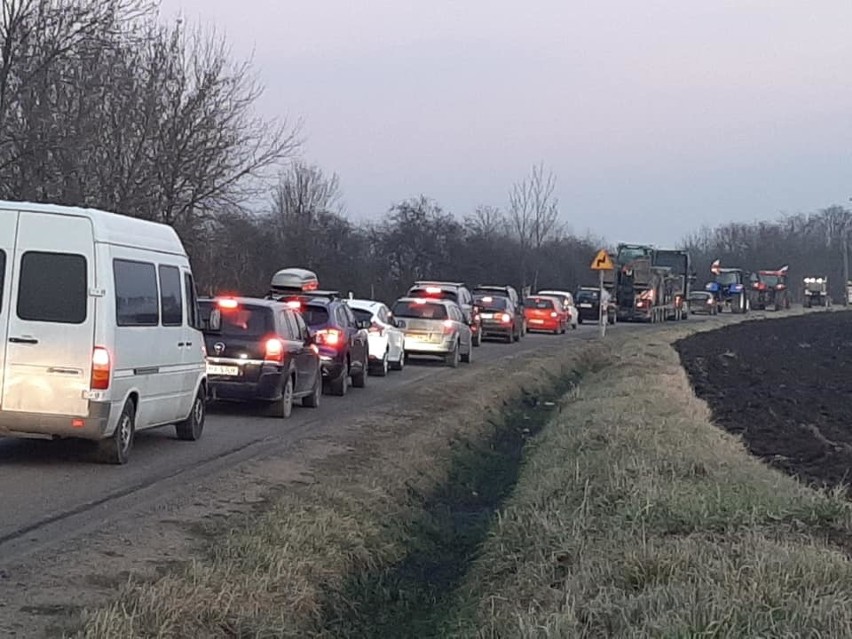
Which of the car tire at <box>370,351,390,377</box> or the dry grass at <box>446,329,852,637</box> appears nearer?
the dry grass at <box>446,329,852,637</box>

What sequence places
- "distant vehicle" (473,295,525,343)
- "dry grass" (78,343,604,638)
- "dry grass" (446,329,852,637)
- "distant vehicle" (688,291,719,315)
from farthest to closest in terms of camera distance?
"distant vehicle" (688,291,719,315) < "distant vehicle" (473,295,525,343) < "dry grass" (78,343,604,638) < "dry grass" (446,329,852,637)

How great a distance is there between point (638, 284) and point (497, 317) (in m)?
23.5

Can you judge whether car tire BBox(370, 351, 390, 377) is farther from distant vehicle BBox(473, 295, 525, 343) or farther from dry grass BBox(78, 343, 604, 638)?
distant vehicle BBox(473, 295, 525, 343)

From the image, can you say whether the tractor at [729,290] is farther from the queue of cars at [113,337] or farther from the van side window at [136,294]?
the van side window at [136,294]

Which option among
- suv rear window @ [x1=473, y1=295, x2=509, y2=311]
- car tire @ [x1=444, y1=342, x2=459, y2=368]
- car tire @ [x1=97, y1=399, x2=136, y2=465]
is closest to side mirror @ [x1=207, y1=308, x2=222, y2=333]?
car tire @ [x1=97, y1=399, x2=136, y2=465]

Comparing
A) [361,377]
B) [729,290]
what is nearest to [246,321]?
[361,377]

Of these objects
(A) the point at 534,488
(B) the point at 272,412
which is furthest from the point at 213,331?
(A) the point at 534,488

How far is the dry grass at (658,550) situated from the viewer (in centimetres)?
676

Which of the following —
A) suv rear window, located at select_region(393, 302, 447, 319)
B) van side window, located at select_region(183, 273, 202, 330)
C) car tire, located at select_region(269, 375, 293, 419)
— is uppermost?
van side window, located at select_region(183, 273, 202, 330)

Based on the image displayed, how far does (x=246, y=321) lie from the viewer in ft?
58.9

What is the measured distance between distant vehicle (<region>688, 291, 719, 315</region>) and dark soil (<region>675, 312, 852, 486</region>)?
92.0 feet

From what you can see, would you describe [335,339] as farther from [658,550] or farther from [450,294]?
[658,550]

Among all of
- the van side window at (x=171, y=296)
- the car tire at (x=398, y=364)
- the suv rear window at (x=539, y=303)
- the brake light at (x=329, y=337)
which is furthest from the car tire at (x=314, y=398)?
the suv rear window at (x=539, y=303)

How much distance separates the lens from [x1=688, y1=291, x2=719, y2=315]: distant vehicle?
83.9 meters
